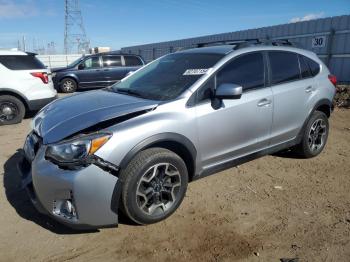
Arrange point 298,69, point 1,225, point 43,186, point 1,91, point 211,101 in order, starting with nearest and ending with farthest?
point 43,186 < point 1,225 < point 211,101 < point 298,69 < point 1,91

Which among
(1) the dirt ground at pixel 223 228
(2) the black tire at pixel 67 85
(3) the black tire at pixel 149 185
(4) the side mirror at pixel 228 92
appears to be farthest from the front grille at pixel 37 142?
(2) the black tire at pixel 67 85

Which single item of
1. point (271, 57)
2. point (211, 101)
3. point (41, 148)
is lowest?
point (41, 148)

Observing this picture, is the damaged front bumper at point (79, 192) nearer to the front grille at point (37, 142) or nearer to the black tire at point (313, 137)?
the front grille at point (37, 142)

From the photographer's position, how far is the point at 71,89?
578 inches

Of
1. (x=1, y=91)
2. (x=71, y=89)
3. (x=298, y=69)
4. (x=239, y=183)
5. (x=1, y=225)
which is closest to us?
(x=1, y=225)

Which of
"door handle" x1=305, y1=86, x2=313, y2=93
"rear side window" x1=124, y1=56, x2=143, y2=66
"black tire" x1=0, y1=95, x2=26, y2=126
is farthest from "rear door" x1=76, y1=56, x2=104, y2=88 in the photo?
"door handle" x1=305, y1=86, x2=313, y2=93

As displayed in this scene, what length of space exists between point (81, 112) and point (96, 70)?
1177 centimetres

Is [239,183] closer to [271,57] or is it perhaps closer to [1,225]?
[271,57]

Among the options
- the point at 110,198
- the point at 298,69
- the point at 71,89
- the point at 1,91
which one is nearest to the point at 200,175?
the point at 110,198

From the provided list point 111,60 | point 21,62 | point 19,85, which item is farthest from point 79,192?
point 111,60

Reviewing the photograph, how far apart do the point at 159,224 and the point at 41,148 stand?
54.3 inches

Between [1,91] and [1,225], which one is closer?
[1,225]

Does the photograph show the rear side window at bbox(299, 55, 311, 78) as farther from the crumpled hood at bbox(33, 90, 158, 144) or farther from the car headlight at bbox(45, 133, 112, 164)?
the car headlight at bbox(45, 133, 112, 164)

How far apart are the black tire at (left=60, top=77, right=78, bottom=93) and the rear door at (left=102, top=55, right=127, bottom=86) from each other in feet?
4.87
